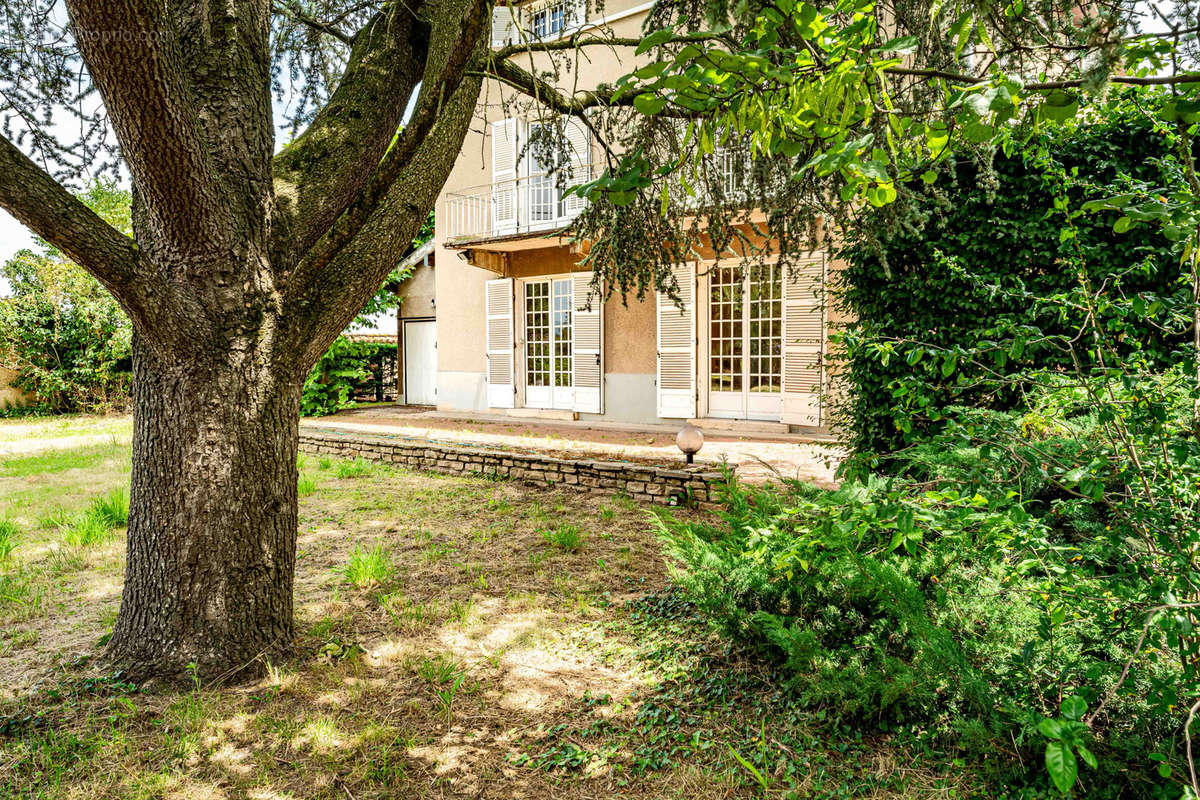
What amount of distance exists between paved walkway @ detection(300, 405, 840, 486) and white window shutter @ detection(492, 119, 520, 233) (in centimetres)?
385

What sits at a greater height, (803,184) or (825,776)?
(803,184)

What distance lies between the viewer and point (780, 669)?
2734 millimetres

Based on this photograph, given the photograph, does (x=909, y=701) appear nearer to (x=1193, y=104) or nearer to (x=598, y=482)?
(x=1193, y=104)

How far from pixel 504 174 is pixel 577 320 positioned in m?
3.29

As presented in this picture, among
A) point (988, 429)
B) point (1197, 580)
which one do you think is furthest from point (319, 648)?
point (1197, 580)

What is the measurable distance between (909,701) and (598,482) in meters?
4.23

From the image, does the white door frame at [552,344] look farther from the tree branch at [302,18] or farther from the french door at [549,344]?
the tree branch at [302,18]

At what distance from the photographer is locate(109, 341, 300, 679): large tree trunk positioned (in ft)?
8.86

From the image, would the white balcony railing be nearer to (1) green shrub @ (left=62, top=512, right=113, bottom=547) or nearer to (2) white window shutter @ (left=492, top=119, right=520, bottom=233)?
(2) white window shutter @ (left=492, top=119, right=520, bottom=233)

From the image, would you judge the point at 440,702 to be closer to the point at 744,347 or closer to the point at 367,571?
the point at 367,571

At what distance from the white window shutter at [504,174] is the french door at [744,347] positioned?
421 centimetres

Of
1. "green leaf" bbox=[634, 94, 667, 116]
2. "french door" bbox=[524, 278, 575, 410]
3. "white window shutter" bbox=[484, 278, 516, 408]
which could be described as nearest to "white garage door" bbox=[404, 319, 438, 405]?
"white window shutter" bbox=[484, 278, 516, 408]

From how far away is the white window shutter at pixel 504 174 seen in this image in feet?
38.2

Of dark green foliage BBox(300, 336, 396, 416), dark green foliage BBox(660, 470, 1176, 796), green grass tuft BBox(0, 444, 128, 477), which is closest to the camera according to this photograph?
dark green foliage BBox(660, 470, 1176, 796)
